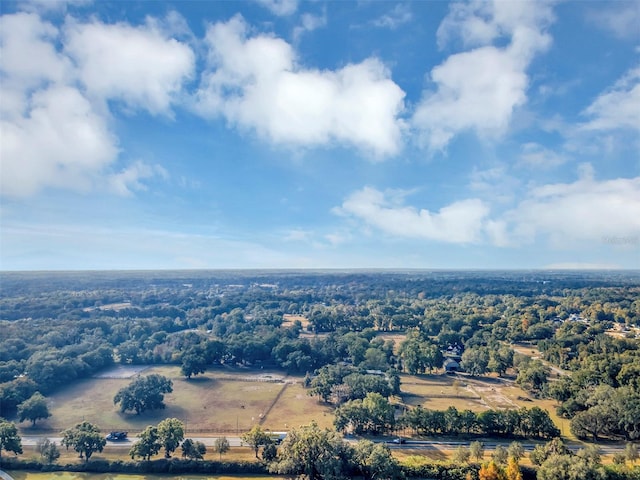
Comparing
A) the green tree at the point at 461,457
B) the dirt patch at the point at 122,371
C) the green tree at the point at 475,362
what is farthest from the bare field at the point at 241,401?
the green tree at the point at 461,457

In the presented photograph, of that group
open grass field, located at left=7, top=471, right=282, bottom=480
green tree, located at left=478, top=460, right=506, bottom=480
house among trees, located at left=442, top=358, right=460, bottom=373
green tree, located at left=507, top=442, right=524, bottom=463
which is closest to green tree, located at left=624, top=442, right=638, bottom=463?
green tree, located at left=507, top=442, right=524, bottom=463

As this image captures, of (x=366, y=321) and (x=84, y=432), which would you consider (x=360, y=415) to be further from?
(x=366, y=321)

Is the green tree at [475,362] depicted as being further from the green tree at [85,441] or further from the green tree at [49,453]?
the green tree at [49,453]

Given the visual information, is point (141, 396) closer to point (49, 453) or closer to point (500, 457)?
point (49, 453)

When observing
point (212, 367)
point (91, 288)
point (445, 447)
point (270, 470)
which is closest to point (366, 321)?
point (212, 367)

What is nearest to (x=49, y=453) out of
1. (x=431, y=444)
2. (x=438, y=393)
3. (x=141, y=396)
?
(x=141, y=396)
